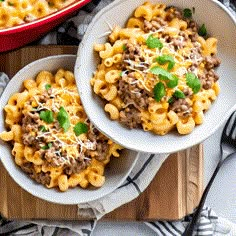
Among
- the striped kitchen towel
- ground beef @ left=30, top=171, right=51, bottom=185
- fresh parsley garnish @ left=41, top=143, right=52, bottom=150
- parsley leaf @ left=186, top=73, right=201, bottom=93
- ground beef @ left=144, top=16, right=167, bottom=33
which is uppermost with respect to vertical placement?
ground beef @ left=144, top=16, right=167, bottom=33

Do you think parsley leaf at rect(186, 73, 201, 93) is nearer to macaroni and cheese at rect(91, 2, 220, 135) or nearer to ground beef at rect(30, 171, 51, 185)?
macaroni and cheese at rect(91, 2, 220, 135)

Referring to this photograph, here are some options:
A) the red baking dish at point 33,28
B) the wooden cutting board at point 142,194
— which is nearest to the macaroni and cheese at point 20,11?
the red baking dish at point 33,28

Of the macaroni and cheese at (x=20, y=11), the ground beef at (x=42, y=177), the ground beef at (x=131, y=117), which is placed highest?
the macaroni and cheese at (x=20, y=11)

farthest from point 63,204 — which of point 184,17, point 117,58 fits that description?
point 184,17

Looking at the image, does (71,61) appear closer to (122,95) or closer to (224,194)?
(122,95)

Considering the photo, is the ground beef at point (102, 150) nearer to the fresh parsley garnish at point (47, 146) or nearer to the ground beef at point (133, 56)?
the fresh parsley garnish at point (47, 146)

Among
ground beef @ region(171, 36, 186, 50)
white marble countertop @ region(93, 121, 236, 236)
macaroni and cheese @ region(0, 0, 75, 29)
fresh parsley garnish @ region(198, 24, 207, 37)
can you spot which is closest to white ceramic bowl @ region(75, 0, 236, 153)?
fresh parsley garnish @ region(198, 24, 207, 37)
